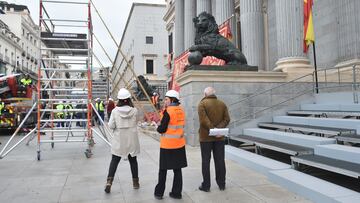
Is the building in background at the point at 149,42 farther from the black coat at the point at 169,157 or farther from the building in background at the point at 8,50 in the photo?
the black coat at the point at 169,157

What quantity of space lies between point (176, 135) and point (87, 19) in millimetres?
6379

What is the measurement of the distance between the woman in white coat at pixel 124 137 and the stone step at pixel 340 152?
3.48m

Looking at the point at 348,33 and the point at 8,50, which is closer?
the point at 348,33

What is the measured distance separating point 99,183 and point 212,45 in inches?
275

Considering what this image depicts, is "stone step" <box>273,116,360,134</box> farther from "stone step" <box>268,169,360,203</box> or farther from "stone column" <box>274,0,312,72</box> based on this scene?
"stone column" <box>274,0,312,72</box>

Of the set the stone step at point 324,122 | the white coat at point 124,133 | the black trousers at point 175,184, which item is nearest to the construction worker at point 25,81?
the stone step at point 324,122

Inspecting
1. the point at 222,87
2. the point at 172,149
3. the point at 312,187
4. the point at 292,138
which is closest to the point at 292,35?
the point at 222,87

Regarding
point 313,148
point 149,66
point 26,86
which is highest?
point 149,66

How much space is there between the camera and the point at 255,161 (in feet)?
23.4

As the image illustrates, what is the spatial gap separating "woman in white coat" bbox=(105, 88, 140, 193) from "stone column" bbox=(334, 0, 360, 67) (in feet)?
33.8

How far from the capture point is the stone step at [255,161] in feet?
21.5

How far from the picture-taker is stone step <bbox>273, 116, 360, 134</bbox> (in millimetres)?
7000

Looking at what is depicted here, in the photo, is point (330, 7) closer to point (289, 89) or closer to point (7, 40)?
point (289, 89)

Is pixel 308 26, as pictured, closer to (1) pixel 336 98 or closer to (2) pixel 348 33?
(1) pixel 336 98
